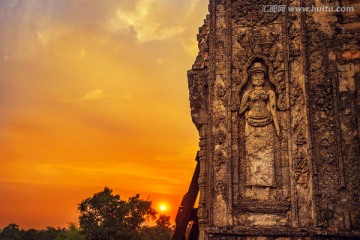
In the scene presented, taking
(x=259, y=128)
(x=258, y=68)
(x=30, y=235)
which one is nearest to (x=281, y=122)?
(x=259, y=128)

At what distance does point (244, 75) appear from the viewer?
920 centimetres

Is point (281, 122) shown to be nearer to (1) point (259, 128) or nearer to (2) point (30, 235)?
(1) point (259, 128)

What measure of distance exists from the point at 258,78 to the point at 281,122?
1170 mm

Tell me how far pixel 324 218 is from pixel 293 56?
360 centimetres

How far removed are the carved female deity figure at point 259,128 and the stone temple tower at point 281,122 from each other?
0.02 m

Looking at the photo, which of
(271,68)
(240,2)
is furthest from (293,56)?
(240,2)

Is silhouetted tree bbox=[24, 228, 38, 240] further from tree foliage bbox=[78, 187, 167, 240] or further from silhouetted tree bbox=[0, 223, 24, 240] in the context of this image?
tree foliage bbox=[78, 187, 167, 240]

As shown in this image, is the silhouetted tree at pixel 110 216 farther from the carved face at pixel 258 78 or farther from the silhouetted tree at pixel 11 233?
the silhouetted tree at pixel 11 233

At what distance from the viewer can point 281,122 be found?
8.72 meters

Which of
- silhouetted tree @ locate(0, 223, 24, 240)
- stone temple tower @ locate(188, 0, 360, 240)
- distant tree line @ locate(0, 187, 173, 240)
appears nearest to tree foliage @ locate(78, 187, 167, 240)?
Result: distant tree line @ locate(0, 187, 173, 240)

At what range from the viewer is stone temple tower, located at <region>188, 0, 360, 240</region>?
319 inches

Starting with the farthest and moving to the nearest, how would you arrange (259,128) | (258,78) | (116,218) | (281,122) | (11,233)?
(11,233) < (116,218) < (258,78) < (259,128) < (281,122)

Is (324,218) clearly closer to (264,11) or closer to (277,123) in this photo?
(277,123)

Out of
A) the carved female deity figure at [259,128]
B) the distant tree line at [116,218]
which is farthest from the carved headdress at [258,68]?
the distant tree line at [116,218]
